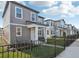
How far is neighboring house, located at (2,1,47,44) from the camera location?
8.22 m

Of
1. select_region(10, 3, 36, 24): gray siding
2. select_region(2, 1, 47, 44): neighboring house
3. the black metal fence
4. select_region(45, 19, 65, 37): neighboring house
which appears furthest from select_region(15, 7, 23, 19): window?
the black metal fence

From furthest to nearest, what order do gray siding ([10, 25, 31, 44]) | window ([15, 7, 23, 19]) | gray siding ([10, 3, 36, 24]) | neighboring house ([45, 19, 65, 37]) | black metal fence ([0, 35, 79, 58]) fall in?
window ([15, 7, 23, 19])
gray siding ([10, 3, 36, 24])
gray siding ([10, 25, 31, 44])
neighboring house ([45, 19, 65, 37])
black metal fence ([0, 35, 79, 58])

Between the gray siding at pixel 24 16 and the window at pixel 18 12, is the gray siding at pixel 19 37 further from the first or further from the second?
the window at pixel 18 12

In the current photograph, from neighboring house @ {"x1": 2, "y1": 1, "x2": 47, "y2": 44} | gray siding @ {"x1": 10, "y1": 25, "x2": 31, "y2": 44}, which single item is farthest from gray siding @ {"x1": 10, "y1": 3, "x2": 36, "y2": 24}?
gray siding @ {"x1": 10, "y1": 25, "x2": 31, "y2": 44}

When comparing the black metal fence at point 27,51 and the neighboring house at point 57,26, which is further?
the neighboring house at point 57,26

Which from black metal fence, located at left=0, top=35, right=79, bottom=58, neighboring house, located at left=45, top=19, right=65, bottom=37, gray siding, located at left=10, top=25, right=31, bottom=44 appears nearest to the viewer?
black metal fence, located at left=0, top=35, right=79, bottom=58

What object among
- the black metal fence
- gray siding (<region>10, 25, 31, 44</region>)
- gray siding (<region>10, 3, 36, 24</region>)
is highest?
gray siding (<region>10, 3, 36, 24</region>)

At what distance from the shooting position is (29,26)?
31.7ft

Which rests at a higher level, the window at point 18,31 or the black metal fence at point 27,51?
the window at point 18,31

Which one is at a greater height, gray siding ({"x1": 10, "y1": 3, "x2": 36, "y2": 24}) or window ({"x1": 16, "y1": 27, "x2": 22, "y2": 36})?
gray siding ({"x1": 10, "y1": 3, "x2": 36, "y2": 24})

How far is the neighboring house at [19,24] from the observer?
822 cm

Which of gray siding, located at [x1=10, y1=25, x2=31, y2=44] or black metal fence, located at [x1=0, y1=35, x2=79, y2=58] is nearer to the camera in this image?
black metal fence, located at [x1=0, y1=35, x2=79, y2=58]

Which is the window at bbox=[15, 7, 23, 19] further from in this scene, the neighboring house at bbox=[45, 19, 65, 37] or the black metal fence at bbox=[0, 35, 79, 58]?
the black metal fence at bbox=[0, 35, 79, 58]

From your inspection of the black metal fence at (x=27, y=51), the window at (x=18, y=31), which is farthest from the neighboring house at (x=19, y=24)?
the black metal fence at (x=27, y=51)
